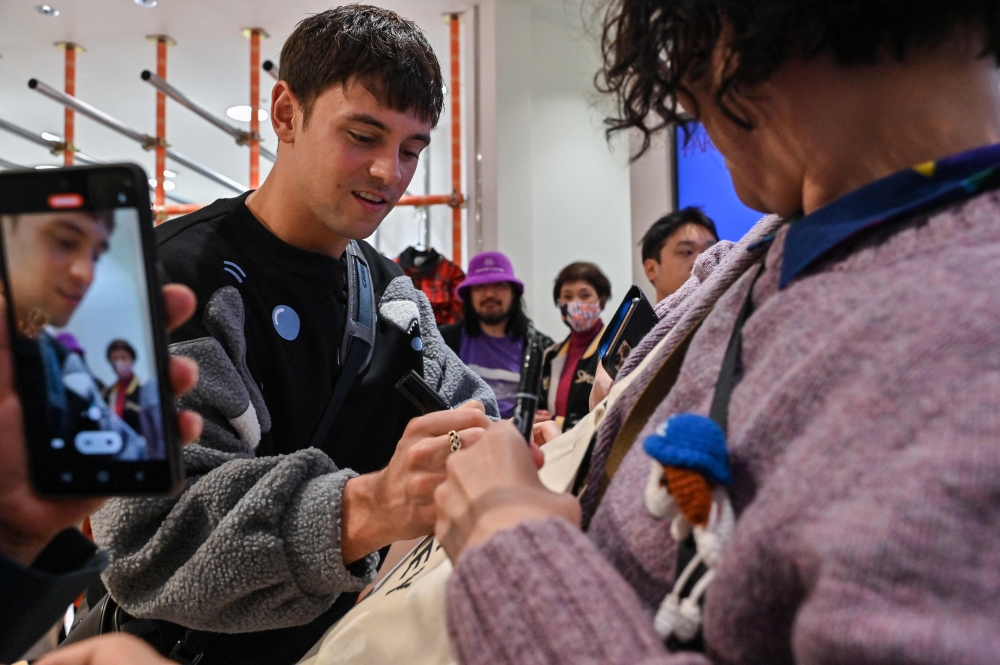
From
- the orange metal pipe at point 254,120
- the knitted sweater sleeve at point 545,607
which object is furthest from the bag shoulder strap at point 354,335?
the orange metal pipe at point 254,120

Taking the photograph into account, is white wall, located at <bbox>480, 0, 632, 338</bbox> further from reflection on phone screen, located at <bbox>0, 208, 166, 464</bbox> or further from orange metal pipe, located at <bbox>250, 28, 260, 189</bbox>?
reflection on phone screen, located at <bbox>0, 208, 166, 464</bbox>

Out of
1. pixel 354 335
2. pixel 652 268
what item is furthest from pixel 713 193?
pixel 354 335

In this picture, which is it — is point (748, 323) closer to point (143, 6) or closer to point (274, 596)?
point (274, 596)

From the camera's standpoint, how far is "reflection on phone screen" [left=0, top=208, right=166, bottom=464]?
52 centimetres

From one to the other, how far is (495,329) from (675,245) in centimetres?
106

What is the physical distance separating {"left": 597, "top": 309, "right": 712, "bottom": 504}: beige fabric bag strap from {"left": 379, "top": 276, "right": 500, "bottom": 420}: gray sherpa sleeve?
0.65m

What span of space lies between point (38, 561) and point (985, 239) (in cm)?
68

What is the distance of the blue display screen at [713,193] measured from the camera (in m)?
3.28

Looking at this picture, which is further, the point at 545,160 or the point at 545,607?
the point at 545,160

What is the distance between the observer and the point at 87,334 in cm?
52

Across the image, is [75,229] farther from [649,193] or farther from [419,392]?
[649,193]

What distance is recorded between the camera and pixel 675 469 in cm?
48

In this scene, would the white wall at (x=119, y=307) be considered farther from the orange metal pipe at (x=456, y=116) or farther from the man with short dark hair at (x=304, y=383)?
the orange metal pipe at (x=456, y=116)

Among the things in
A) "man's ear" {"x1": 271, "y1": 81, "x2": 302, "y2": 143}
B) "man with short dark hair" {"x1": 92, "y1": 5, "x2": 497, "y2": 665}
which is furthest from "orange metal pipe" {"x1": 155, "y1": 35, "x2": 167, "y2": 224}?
"man with short dark hair" {"x1": 92, "y1": 5, "x2": 497, "y2": 665}
